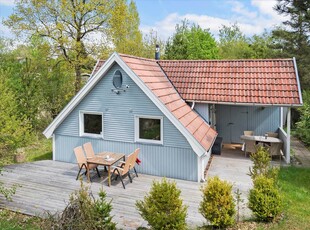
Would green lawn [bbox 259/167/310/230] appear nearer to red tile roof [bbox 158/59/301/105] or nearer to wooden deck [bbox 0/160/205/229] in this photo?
wooden deck [bbox 0/160/205/229]

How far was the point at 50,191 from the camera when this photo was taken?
29.8 ft

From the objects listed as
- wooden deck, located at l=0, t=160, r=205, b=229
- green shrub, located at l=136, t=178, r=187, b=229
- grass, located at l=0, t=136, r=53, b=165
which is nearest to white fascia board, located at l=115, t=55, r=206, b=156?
wooden deck, located at l=0, t=160, r=205, b=229

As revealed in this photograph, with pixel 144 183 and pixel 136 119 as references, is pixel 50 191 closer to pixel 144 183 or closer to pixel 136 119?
pixel 144 183

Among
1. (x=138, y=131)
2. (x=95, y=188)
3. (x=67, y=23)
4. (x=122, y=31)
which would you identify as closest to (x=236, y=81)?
(x=138, y=131)

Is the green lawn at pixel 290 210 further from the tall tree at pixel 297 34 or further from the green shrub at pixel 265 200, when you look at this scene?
the tall tree at pixel 297 34

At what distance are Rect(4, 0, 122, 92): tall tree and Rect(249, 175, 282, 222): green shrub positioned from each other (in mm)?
17267

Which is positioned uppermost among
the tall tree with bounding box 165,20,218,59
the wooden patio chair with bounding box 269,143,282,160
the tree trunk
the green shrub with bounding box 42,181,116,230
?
the tall tree with bounding box 165,20,218,59

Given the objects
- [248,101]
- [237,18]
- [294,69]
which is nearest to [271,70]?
[294,69]

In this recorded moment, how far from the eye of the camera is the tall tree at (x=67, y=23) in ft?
65.6

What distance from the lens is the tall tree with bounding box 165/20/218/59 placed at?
24.5 metres

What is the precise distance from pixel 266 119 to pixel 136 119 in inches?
305

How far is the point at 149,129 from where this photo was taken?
11016mm

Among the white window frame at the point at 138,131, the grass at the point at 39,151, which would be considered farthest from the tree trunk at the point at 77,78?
the white window frame at the point at 138,131

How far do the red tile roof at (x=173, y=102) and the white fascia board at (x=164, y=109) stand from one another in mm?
140
